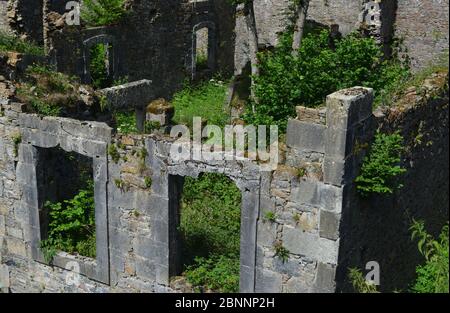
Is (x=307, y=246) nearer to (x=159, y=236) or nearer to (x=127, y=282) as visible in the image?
(x=159, y=236)

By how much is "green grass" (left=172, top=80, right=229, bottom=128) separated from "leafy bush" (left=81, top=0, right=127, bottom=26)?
300cm

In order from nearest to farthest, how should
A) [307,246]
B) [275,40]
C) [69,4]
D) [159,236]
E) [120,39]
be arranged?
[307,246] < [159,236] < [69,4] < [120,39] < [275,40]

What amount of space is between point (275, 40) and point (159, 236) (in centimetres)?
1331

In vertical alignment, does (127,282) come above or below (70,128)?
below

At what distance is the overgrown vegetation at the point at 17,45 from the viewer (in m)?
14.4

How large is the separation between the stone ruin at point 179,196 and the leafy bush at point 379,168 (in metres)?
0.17

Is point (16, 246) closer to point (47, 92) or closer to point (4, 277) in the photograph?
point (4, 277)

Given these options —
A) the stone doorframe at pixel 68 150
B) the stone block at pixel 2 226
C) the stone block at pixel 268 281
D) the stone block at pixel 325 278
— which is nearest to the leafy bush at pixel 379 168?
the stone block at pixel 325 278

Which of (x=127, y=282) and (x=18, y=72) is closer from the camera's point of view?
(x=127, y=282)

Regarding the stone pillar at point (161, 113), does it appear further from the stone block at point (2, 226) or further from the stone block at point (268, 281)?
the stone block at point (268, 281)

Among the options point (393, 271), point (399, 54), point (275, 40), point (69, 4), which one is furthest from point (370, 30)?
point (393, 271)

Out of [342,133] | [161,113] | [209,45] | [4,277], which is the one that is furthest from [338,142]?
[209,45]

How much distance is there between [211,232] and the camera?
10.7m

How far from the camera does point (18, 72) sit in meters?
11.8
